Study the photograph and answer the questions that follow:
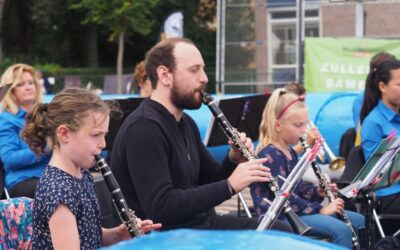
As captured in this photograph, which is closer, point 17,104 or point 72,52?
point 17,104

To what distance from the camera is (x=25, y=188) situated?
543 centimetres

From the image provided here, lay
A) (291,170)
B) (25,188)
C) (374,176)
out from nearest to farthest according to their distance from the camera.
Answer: (374,176)
(291,170)
(25,188)

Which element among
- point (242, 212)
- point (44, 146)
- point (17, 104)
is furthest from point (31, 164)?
point (44, 146)

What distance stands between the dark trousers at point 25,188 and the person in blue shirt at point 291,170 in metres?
1.61

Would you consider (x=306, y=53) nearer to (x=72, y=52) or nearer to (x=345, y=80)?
(x=345, y=80)

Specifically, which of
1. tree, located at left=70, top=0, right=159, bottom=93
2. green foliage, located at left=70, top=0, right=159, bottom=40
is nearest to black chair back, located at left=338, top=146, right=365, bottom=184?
tree, located at left=70, top=0, right=159, bottom=93

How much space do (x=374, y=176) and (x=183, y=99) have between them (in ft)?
4.03

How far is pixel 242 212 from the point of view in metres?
5.97

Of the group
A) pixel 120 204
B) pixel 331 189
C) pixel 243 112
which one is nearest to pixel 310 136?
pixel 243 112

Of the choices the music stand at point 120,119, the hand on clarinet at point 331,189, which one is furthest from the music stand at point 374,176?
the music stand at point 120,119

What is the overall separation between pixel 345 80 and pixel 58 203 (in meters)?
9.23

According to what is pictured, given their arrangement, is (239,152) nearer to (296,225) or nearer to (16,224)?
(296,225)

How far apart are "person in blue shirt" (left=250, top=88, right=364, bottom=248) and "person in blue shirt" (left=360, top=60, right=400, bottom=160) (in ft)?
1.88

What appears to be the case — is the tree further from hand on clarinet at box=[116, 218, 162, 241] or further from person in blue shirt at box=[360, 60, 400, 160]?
hand on clarinet at box=[116, 218, 162, 241]
